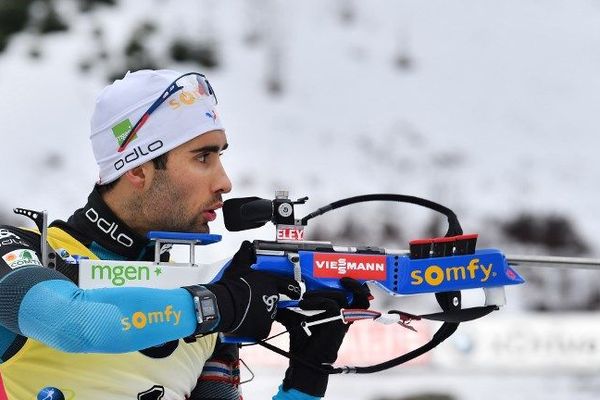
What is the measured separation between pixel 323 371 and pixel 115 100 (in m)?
0.77

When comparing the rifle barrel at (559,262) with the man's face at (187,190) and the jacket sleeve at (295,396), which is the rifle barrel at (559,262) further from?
the man's face at (187,190)

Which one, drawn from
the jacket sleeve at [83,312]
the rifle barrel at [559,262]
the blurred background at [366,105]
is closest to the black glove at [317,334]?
the jacket sleeve at [83,312]

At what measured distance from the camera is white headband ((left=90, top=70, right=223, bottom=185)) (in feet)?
8.53

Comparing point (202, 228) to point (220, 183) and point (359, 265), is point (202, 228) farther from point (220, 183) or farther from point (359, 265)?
point (359, 265)

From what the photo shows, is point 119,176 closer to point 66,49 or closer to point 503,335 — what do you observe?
point 503,335

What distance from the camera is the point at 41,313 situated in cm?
210

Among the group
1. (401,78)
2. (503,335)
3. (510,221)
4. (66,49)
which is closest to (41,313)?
(503,335)

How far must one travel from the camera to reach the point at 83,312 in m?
2.10

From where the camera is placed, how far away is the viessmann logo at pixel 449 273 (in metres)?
2.52

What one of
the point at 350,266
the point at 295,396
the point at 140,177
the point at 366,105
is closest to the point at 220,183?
the point at 140,177

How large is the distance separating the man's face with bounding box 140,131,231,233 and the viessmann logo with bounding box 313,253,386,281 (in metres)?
0.28

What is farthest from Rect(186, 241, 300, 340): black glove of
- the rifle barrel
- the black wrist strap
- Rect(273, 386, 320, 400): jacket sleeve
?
the rifle barrel

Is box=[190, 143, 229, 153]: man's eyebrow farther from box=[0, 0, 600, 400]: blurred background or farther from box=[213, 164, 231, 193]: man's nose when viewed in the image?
box=[0, 0, 600, 400]: blurred background

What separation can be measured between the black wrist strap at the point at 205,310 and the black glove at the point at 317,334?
273mm
